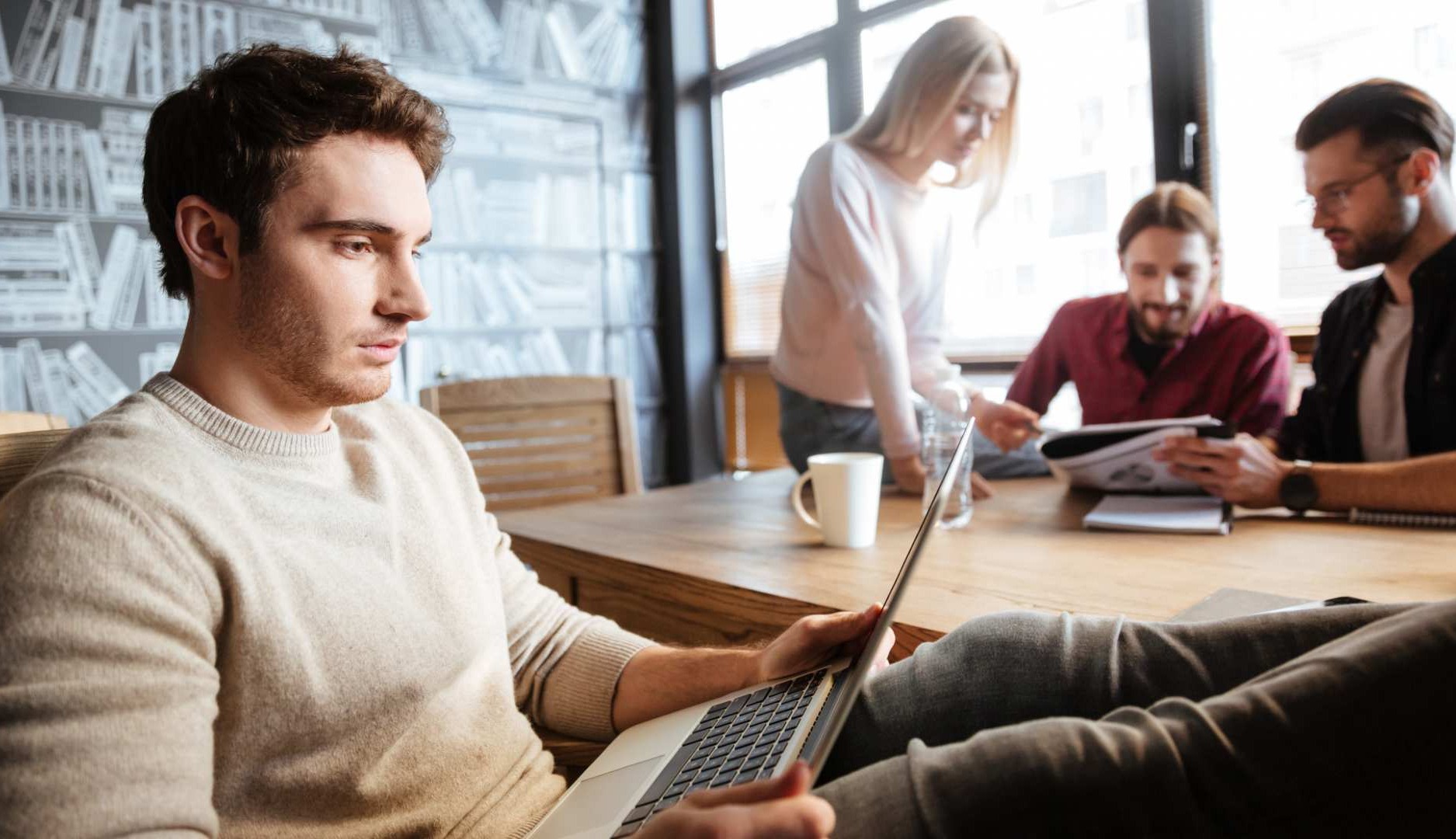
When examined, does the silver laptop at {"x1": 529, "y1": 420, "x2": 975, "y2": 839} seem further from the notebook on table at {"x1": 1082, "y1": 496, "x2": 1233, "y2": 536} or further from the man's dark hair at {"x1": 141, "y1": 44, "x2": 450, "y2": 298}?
the notebook on table at {"x1": 1082, "y1": 496, "x2": 1233, "y2": 536}

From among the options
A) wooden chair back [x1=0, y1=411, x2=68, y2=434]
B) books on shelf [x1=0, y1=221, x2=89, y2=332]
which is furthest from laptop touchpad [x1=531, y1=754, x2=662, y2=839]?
books on shelf [x1=0, y1=221, x2=89, y2=332]

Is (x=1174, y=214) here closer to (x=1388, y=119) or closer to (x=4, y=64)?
(x=1388, y=119)

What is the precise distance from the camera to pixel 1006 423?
1.80m

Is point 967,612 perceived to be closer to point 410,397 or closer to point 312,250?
point 312,250

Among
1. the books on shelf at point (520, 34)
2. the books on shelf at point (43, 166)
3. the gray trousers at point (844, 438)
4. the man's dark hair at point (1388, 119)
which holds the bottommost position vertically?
the gray trousers at point (844, 438)

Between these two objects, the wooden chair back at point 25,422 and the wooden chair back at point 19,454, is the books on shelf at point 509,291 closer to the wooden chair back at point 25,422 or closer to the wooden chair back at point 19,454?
the wooden chair back at point 25,422

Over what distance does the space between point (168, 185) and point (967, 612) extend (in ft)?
2.86

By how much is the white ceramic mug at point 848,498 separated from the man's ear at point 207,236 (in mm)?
769

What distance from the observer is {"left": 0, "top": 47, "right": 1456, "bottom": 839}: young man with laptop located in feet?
1.81

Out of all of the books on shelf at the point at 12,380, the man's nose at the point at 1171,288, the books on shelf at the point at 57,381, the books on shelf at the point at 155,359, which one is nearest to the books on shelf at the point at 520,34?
the books on shelf at the point at 155,359

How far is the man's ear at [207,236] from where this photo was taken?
0.84 m

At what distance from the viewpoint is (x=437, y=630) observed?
868mm

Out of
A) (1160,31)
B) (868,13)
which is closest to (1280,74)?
(1160,31)

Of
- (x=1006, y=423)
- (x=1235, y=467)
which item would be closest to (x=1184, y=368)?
(x=1006, y=423)
